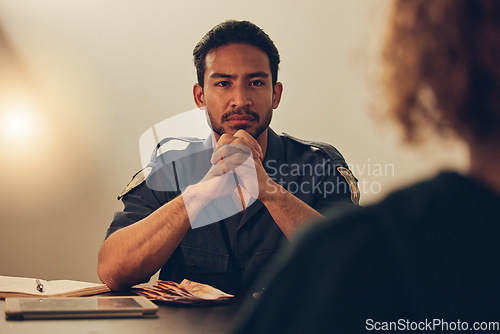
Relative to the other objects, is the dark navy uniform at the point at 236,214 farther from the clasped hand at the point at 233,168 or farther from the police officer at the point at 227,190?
the clasped hand at the point at 233,168

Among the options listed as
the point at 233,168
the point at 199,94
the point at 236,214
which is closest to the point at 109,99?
the point at 199,94

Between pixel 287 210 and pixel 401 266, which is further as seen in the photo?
pixel 287 210

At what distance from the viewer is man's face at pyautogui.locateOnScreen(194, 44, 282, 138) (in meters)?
1.52

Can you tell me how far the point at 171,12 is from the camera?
8.71 ft

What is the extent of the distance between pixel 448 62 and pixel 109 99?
8.07 feet

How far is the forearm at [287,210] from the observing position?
1319mm

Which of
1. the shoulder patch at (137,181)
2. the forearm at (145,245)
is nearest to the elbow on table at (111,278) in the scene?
the forearm at (145,245)

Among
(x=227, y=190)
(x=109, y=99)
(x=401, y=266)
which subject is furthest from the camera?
(x=109, y=99)

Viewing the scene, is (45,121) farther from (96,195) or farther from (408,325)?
(408,325)

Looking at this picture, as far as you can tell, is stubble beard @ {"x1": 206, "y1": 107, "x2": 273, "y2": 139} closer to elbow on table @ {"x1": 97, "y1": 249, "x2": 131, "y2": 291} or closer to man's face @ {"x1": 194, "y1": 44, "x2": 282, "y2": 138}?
man's face @ {"x1": 194, "y1": 44, "x2": 282, "y2": 138}

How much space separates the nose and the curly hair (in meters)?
1.17

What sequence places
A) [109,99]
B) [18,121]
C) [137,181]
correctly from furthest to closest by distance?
1. [109,99]
2. [18,121]
3. [137,181]

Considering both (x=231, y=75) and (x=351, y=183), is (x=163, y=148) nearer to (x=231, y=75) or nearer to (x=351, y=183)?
(x=231, y=75)

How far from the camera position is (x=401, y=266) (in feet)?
0.93
